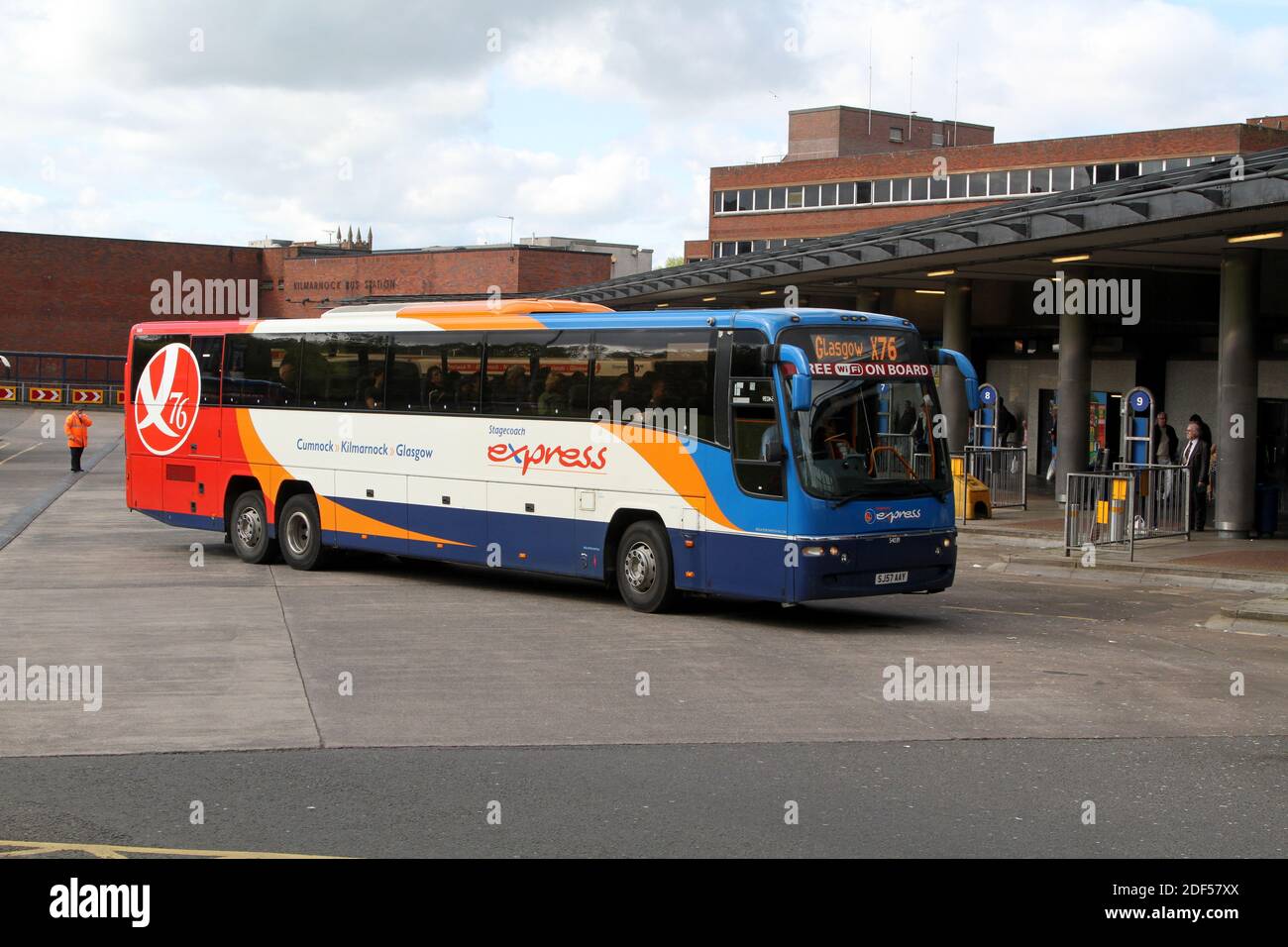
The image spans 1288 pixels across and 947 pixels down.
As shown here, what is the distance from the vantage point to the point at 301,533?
2061 cm

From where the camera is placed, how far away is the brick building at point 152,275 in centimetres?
8881

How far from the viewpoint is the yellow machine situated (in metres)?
27.4

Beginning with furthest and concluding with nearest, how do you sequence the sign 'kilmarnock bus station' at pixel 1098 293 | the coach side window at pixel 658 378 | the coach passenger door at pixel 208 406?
1. the sign 'kilmarnock bus station' at pixel 1098 293
2. the coach passenger door at pixel 208 406
3. the coach side window at pixel 658 378

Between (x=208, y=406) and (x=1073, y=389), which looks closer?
(x=208, y=406)

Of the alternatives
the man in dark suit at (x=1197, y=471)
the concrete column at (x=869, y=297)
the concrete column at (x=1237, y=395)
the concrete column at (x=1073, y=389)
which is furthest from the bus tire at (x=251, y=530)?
the concrete column at (x=869, y=297)

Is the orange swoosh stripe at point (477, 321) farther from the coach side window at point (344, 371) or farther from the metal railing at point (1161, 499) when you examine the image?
the metal railing at point (1161, 499)

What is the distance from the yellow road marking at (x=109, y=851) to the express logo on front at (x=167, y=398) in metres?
15.8

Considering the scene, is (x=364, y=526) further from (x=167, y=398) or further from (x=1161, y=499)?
(x=1161, y=499)

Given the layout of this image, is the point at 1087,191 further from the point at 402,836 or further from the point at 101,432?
the point at 101,432

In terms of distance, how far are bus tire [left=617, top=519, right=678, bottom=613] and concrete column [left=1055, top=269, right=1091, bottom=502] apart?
16961mm

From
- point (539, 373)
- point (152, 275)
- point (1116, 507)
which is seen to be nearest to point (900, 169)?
point (152, 275)

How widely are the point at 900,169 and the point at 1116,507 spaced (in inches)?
3076

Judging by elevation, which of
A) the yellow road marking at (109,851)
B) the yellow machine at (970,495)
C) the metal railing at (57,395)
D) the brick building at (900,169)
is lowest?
the yellow road marking at (109,851)
